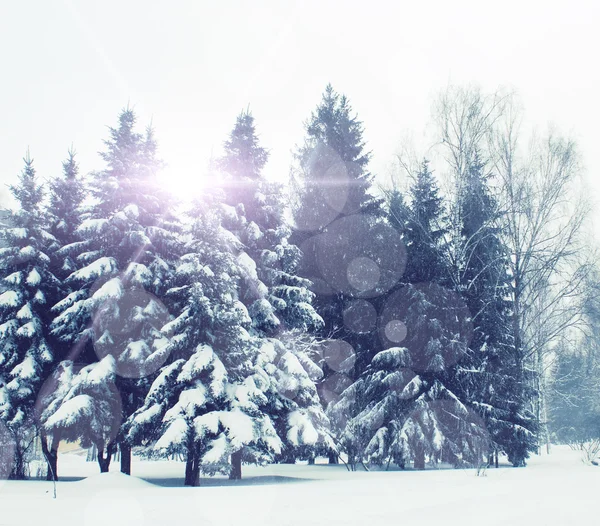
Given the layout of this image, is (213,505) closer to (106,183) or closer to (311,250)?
(106,183)

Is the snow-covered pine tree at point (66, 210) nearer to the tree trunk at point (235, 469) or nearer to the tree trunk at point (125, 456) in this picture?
the tree trunk at point (125, 456)

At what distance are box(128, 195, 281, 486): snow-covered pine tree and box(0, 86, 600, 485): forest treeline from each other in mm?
63

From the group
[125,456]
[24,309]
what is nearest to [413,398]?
[125,456]

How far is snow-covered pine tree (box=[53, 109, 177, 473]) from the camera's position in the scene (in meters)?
17.4

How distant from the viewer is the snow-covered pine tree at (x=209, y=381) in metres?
13.6

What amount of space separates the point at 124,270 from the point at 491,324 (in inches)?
648

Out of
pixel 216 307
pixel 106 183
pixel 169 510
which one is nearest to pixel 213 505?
pixel 169 510

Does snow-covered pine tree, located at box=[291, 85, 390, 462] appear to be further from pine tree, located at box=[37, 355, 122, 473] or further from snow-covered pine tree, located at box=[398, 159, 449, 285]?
pine tree, located at box=[37, 355, 122, 473]

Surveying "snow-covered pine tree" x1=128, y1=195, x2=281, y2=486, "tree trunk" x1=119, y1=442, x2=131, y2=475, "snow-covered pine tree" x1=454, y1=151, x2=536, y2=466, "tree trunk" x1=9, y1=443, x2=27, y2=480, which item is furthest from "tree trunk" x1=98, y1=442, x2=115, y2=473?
"snow-covered pine tree" x1=454, y1=151, x2=536, y2=466

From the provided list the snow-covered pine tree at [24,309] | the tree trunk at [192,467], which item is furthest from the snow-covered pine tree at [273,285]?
the snow-covered pine tree at [24,309]

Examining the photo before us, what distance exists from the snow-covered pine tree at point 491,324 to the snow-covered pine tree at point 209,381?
11.6 meters

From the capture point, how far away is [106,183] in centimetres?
1903

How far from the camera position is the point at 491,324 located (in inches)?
969

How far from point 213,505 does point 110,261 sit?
10.6m
